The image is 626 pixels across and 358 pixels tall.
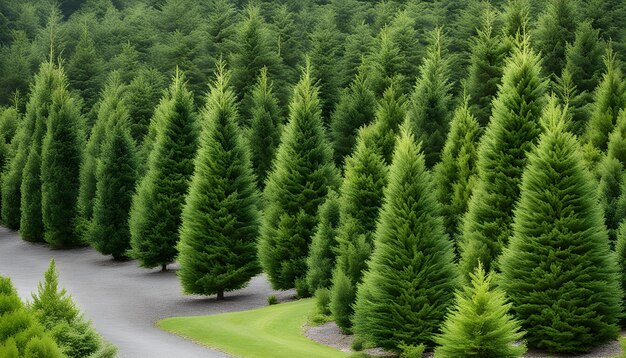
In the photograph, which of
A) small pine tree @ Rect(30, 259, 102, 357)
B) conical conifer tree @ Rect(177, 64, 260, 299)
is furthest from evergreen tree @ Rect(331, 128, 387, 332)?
small pine tree @ Rect(30, 259, 102, 357)

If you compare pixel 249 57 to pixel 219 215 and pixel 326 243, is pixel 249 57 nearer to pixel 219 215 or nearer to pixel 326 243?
pixel 219 215

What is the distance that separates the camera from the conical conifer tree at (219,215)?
117 feet

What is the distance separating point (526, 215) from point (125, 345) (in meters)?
13.6

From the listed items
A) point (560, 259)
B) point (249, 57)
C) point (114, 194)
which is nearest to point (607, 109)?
point (560, 259)

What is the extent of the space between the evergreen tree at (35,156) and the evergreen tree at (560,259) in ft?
137

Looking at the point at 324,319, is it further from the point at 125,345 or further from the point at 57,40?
the point at 57,40

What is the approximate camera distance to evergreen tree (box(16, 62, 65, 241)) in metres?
57.2

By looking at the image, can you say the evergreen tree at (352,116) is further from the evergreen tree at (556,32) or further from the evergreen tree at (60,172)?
the evergreen tree at (60,172)

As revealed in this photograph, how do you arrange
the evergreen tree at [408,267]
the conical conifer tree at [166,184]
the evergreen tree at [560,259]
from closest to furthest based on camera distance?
1. the evergreen tree at [560,259]
2. the evergreen tree at [408,267]
3. the conical conifer tree at [166,184]

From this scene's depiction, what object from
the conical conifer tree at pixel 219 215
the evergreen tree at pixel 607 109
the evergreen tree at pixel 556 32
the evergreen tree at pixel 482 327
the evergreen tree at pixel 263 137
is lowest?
the evergreen tree at pixel 482 327

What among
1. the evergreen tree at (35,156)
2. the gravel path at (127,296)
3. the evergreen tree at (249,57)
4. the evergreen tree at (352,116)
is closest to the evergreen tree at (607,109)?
the gravel path at (127,296)

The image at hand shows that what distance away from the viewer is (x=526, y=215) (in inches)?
941

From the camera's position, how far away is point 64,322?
19.6 metres

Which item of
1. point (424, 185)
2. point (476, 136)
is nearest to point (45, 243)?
point (476, 136)
